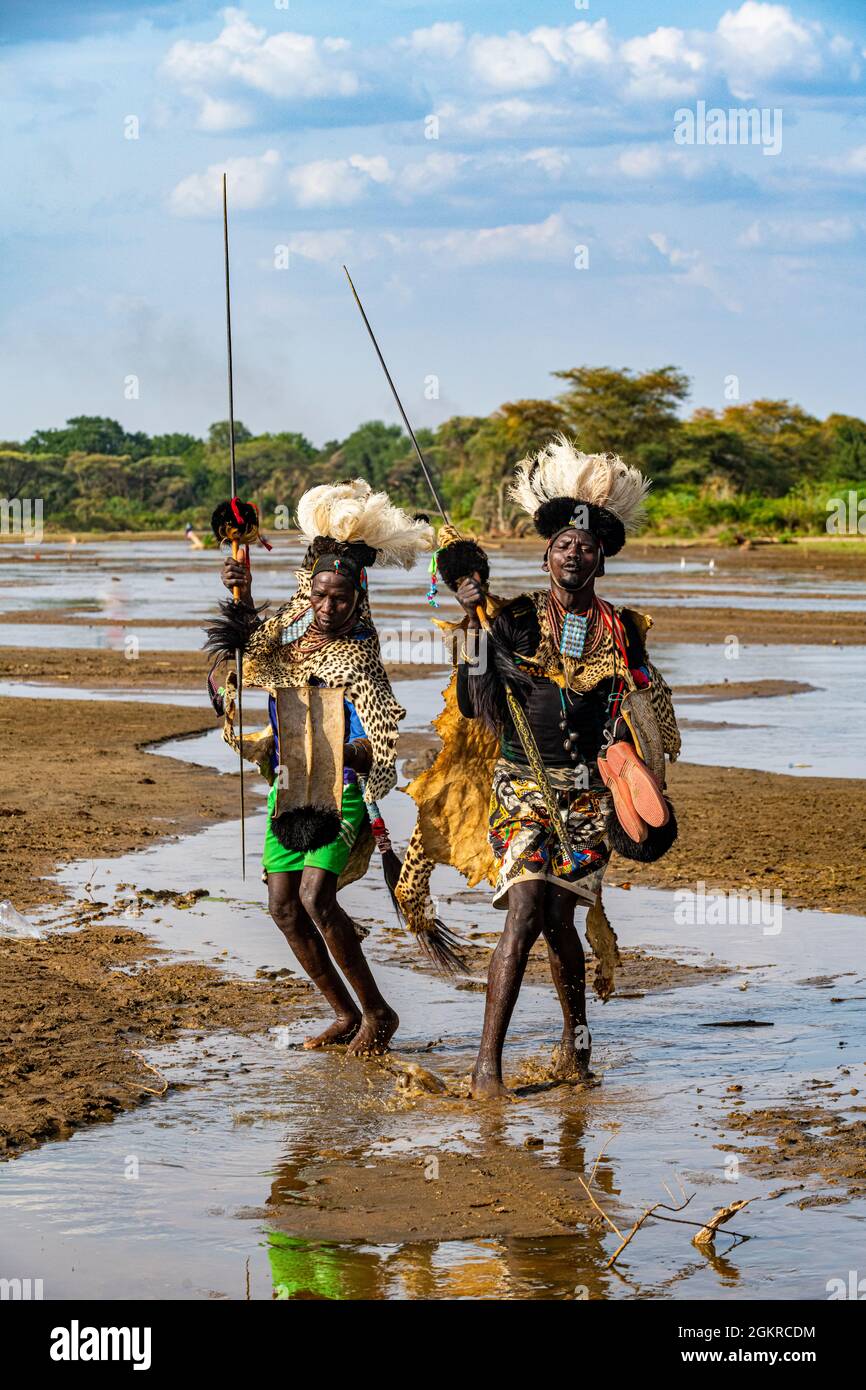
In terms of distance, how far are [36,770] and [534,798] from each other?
718 centimetres

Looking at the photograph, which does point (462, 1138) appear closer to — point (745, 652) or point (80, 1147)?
point (80, 1147)

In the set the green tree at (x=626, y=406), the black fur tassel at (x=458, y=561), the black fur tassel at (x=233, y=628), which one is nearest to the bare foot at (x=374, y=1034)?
the black fur tassel at (x=233, y=628)

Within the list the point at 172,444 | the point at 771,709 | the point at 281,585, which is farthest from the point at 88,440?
the point at 771,709

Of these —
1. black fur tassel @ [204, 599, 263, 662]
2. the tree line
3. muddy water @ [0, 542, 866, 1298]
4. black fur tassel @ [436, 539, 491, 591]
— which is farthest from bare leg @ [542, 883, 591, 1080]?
the tree line

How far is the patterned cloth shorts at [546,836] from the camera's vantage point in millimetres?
5996

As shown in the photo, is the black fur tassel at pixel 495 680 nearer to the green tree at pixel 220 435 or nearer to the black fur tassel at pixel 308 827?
the black fur tassel at pixel 308 827

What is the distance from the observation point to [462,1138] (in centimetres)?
556

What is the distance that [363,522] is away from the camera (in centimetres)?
652

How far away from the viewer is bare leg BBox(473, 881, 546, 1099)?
588cm

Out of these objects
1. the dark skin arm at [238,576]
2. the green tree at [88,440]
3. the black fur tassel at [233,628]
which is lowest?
the black fur tassel at [233,628]

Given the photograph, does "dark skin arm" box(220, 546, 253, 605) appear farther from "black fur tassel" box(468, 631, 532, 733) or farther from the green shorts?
"black fur tassel" box(468, 631, 532, 733)

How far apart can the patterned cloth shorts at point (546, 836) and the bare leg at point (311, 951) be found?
2.26ft

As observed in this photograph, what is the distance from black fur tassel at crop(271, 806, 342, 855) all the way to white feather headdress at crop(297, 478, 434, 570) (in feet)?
2.93
